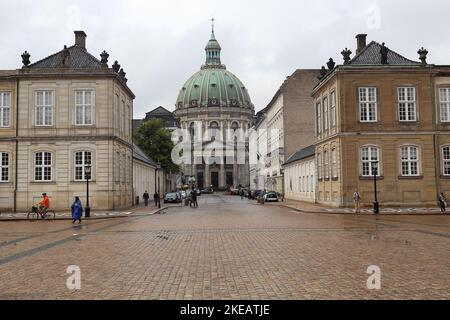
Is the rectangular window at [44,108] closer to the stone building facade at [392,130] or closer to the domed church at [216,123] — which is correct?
the stone building facade at [392,130]

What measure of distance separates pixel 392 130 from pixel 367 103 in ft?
9.20

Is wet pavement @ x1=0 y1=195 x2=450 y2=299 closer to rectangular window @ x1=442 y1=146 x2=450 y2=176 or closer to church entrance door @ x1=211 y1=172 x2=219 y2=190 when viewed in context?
rectangular window @ x1=442 y1=146 x2=450 y2=176

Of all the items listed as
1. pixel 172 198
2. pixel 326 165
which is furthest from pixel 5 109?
pixel 326 165

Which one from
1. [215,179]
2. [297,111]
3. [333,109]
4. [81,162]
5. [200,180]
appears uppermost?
[297,111]

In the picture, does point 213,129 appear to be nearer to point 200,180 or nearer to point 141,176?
point 200,180

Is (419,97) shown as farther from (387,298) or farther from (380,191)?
(387,298)

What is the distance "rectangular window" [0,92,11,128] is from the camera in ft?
132

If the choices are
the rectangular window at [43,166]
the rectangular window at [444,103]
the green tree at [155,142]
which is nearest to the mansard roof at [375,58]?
the rectangular window at [444,103]

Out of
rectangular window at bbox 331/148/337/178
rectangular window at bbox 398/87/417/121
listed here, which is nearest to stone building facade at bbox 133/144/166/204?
Result: rectangular window at bbox 331/148/337/178

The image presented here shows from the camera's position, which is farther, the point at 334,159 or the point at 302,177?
the point at 302,177

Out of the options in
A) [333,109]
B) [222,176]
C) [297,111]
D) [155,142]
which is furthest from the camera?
[222,176]

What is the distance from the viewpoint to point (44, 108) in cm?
4012

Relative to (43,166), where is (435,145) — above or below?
above
